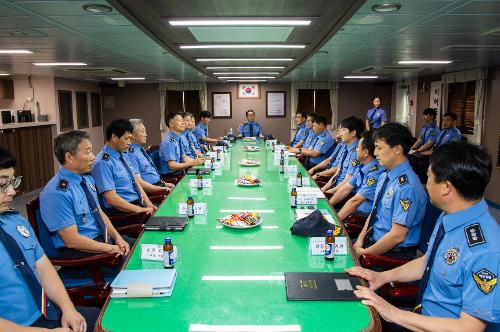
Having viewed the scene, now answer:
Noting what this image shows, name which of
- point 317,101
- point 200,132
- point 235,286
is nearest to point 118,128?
point 235,286

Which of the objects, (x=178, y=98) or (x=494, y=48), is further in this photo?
(x=178, y=98)

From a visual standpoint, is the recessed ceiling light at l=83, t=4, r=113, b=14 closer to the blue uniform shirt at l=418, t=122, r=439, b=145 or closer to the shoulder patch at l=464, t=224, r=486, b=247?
the shoulder patch at l=464, t=224, r=486, b=247

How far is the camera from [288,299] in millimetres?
1696

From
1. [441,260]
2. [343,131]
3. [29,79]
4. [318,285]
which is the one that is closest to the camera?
[441,260]

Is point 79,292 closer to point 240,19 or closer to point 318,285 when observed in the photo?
point 318,285

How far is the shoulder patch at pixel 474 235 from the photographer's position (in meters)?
1.54

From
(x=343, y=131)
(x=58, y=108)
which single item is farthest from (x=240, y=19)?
(x=58, y=108)

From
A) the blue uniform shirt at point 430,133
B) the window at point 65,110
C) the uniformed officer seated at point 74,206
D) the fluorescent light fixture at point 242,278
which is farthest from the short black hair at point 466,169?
the window at point 65,110

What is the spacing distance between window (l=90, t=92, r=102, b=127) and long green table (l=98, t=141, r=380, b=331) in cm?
963

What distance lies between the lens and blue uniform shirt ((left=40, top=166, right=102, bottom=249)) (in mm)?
2504

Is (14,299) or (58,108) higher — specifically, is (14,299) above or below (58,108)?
below

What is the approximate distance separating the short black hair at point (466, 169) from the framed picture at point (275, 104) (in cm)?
1093

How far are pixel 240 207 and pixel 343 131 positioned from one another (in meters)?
1.91

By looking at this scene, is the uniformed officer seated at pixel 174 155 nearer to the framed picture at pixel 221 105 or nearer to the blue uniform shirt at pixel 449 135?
the blue uniform shirt at pixel 449 135
